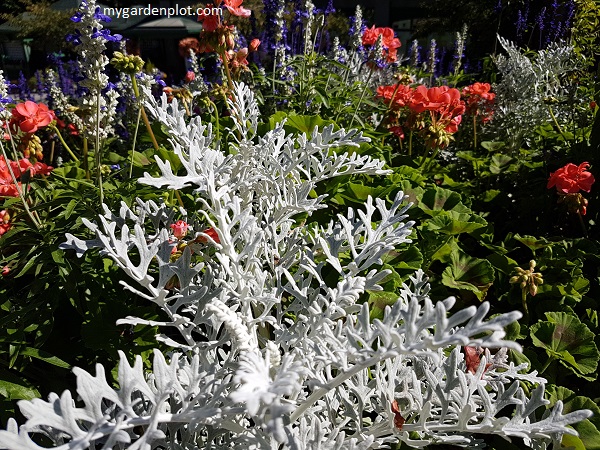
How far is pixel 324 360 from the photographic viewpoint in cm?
76

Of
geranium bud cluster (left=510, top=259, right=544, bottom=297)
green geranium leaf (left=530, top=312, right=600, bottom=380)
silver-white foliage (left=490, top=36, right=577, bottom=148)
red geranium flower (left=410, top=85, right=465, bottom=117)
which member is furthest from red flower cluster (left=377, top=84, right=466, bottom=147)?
green geranium leaf (left=530, top=312, right=600, bottom=380)

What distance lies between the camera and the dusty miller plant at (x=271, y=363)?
2.17 feet

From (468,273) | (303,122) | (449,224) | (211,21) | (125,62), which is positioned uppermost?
(211,21)

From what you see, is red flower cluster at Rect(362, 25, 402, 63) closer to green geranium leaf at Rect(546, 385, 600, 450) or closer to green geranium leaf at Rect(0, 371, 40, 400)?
green geranium leaf at Rect(546, 385, 600, 450)

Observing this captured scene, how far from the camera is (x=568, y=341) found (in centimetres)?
133

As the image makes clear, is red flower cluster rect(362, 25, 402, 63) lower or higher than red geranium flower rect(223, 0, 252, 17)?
lower

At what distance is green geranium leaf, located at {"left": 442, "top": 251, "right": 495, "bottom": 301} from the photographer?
1.47m

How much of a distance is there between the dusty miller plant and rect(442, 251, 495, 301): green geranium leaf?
33cm

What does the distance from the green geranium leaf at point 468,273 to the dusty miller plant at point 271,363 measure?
0.33 m

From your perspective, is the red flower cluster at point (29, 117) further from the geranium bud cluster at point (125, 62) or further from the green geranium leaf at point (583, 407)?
the green geranium leaf at point (583, 407)

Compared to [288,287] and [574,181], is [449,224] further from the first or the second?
[288,287]

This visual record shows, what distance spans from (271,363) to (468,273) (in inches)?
32.9

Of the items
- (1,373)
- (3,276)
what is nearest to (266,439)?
(1,373)

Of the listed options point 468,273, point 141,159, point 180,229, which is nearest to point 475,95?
point 468,273
